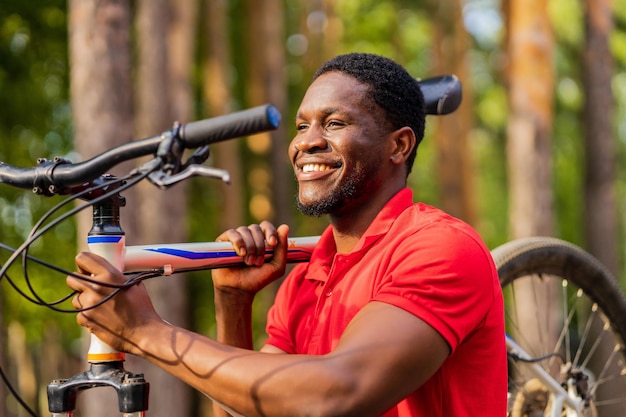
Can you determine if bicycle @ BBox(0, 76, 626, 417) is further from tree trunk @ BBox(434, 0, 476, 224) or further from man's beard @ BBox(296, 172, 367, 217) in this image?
tree trunk @ BBox(434, 0, 476, 224)

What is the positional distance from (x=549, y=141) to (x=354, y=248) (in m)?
9.25

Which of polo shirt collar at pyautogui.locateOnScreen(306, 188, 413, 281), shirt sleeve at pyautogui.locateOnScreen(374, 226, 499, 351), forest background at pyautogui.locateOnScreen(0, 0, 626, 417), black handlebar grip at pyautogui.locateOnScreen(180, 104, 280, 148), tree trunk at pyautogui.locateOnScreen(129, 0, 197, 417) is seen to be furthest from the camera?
tree trunk at pyautogui.locateOnScreen(129, 0, 197, 417)

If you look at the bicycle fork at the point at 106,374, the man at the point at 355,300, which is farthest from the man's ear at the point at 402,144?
the bicycle fork at the point at 106,374

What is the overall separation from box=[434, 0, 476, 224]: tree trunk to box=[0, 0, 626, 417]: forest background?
4 cm

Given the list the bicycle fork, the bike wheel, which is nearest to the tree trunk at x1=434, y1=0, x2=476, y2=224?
the bike wheel

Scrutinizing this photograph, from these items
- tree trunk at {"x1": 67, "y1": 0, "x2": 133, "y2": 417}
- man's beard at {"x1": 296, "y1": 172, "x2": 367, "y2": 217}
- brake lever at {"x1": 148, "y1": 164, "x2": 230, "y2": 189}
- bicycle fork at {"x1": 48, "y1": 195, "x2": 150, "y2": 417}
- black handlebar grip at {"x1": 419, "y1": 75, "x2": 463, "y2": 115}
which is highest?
tree trunk at {"x1": 67, "y1": 0, "x2": 133, "y2": 417}

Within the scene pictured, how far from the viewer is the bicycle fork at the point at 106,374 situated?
93.4 inches

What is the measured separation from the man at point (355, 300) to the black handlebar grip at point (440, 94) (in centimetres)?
32

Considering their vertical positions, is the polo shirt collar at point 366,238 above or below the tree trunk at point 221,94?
below

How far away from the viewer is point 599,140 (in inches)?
534

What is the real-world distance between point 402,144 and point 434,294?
669mm

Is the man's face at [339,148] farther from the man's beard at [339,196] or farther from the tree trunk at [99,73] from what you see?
the tree trunk at [99,73]

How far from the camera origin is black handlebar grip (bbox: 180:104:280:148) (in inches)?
77.0

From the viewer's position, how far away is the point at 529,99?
1146cm
